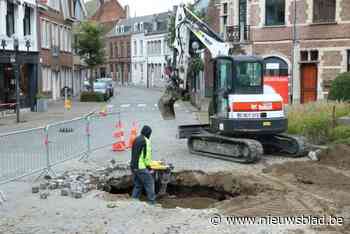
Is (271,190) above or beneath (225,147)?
beneath

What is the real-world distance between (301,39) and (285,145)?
17606mm

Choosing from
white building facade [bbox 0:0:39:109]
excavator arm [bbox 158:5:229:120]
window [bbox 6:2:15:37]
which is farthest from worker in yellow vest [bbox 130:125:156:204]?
window [bbox 6:2:15:37]

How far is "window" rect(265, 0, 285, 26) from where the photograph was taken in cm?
3334

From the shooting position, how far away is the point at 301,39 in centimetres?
3266

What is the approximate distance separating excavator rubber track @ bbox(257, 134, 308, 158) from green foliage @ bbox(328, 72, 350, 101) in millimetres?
6148

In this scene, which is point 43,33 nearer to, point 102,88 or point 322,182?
point 102,88

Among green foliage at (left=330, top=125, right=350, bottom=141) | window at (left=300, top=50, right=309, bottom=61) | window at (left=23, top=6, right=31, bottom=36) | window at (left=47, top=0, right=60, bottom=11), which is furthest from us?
window at (left=47, top=0, right=60, bottom=11)

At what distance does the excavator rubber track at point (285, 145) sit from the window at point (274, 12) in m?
18.0

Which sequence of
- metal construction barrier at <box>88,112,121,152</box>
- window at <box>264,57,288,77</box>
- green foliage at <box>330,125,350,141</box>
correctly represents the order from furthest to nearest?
window at <box>264,57,288,77</box>
metal construction barrier at <box>88,112,121,152</box>
green foliage at <box>330,125,350,141</box>

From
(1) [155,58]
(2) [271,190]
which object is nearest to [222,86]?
(2) [271,190]

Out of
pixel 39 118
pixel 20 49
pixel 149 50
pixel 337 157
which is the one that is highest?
pixel 149 50

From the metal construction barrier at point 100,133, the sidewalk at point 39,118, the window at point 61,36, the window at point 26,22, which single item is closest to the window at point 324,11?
the sidewalk at point 39,118

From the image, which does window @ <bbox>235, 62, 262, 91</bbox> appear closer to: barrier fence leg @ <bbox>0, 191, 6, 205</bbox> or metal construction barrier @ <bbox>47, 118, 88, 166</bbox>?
metal construction barrier @ <bbox>47, 118, 88, 166</bbox>

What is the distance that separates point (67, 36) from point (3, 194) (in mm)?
38362
